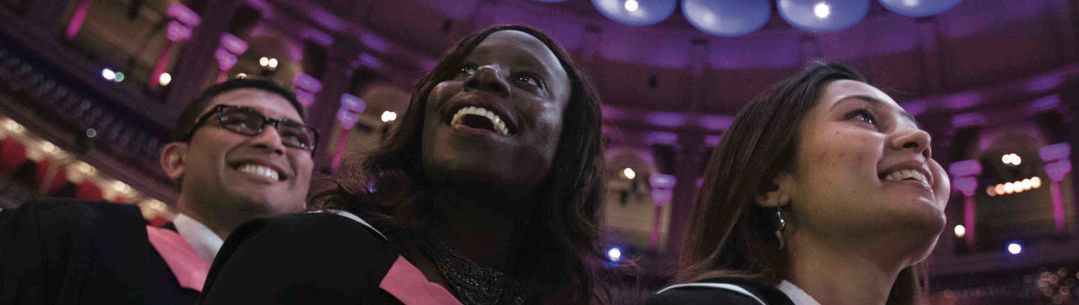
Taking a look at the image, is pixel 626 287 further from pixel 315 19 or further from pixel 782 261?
pixel 315 19

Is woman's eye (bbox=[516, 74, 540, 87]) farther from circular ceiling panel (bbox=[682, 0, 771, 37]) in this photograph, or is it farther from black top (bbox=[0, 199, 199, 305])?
circular ceiling panel (bbox=[682, 0, 771, 37])

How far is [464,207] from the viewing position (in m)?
2.23

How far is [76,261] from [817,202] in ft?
6.42

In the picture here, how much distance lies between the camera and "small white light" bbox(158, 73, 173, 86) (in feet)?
44.4

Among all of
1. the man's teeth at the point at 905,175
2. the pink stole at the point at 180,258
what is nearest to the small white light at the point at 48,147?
the pink stole at the point at 180,258

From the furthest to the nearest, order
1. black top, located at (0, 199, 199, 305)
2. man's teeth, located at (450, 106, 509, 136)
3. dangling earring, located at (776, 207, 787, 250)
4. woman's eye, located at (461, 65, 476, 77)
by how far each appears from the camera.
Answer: black top, located at (0, 199, 199, 305)
woman's eye, located at (461, 65, 476, 77)
dangling earring, located at (776, 207, 787, 250)
man's teeth, located at (450, 106, 509, 136)

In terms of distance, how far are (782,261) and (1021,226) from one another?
14.4 m

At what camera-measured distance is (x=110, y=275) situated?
263 centimetres

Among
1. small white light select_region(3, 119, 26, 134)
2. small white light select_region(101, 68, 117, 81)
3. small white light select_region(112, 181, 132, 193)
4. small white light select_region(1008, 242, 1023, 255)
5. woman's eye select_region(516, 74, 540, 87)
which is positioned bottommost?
woman's eye select_region(516, 74, 540, 87)

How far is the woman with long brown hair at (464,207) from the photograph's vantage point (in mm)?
1713

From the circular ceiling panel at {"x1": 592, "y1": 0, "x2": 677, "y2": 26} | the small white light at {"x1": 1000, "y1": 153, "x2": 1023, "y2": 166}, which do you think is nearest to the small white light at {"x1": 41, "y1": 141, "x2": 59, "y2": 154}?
the circular ceiling panel at {"x1": 592, "y1": 0, "x2": 677, "y2": 26}

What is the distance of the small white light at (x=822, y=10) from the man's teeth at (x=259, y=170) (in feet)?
21.3

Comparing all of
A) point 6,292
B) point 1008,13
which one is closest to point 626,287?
point 6,292

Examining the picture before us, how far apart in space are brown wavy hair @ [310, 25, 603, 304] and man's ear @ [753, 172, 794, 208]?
17.8 inches
